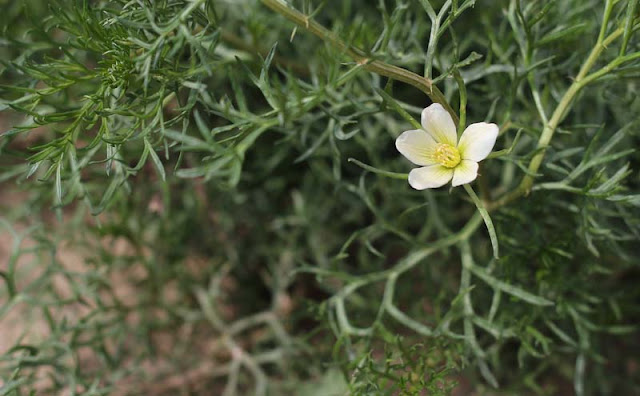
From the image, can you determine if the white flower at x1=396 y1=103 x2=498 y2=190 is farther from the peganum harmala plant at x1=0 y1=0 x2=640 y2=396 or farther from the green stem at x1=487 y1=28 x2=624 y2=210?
the green stem at x1=487 y1=28 x2=624 y2=210

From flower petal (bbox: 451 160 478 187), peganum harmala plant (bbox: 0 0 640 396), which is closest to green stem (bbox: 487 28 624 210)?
peganum harmala plant (bbox: 0 0 640 396)

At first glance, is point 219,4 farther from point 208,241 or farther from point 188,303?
point 188,303

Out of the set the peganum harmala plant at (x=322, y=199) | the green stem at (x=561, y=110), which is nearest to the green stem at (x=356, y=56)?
the peganum harmala plant at (x=322, y=199)

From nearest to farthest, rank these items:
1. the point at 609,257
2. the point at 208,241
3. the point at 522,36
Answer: the point at 522,36
the point at 609,257
the point at 208,241

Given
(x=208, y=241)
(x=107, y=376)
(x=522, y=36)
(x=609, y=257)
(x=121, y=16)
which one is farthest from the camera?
(x=208, y=241)

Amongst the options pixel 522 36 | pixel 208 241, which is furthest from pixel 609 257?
pixel 208 241

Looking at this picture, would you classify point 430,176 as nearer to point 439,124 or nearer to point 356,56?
point 439,124

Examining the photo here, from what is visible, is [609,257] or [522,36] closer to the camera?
[522,36]
